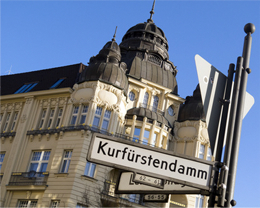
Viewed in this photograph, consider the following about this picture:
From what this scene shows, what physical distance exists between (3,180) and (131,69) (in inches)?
592

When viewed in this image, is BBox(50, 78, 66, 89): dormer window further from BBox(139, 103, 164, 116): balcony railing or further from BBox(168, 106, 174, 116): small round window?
BBox(168, 106, 174, 116): small round window

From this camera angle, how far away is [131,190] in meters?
5.25

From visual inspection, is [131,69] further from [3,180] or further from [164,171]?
[164,171]

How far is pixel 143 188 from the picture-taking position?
17.1 ft

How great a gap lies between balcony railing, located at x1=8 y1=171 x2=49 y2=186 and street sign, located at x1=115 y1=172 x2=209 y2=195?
28.5m

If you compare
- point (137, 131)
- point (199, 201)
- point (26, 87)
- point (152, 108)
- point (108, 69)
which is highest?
point (108, 69)

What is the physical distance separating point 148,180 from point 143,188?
177 mm

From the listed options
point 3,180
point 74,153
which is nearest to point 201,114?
point 74,153

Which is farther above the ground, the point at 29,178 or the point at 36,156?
the point at 36,156

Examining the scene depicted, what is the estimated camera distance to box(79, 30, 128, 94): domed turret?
34781mm

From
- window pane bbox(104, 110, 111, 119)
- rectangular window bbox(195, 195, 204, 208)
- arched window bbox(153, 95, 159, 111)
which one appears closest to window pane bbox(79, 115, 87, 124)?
window pane bbox(104, 110, 111, 119)

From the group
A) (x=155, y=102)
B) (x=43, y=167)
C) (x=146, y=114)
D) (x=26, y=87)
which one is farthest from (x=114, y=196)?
(x=26, y=87)

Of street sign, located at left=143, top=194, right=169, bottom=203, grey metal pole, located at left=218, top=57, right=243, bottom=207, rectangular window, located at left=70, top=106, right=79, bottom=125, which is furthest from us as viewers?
rectangular window, located at left=70, top=106, right=79, bottom=125

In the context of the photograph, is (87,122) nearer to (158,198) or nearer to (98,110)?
(98,110)
